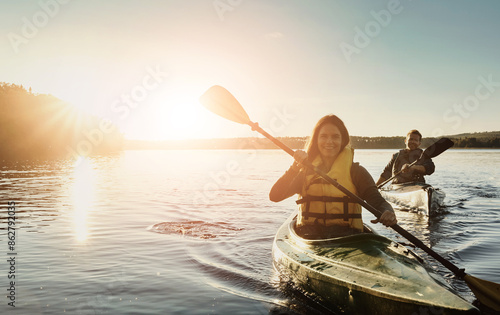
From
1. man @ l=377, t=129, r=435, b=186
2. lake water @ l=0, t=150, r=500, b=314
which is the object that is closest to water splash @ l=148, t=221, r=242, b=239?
lake water @ l=0, t=150, r=500, b=314

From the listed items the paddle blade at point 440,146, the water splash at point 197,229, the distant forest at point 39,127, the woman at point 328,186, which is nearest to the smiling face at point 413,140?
the paddle blade at point 440,146

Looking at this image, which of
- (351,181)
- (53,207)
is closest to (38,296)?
(351,181)

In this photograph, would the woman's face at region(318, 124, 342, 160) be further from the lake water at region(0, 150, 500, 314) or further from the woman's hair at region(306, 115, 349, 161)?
the lake water at region(0, 150, 500, 314)

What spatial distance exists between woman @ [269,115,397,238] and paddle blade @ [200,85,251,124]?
4.83 feet

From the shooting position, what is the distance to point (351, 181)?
4703mm

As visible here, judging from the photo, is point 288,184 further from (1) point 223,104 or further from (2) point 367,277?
(1) point 223,104

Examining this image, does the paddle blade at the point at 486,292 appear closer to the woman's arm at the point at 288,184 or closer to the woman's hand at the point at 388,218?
the woman's hand at the point at 388,218

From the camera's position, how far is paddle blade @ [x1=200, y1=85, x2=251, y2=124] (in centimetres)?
592

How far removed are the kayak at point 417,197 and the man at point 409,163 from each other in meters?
0.33

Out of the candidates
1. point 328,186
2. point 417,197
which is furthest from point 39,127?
point 328,186

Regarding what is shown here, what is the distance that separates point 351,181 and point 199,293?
2.53 meters

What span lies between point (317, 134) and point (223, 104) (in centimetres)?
186

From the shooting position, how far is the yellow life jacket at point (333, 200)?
457 centimetres

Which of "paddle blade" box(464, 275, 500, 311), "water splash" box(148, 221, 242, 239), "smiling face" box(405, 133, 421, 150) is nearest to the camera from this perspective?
"paddle blade" box(464, 275, 500, 311)
